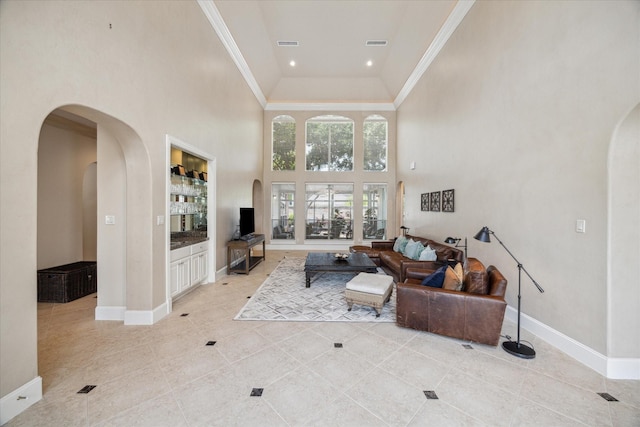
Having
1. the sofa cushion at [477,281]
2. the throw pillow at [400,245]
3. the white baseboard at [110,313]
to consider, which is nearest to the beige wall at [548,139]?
the sofa cushion at [477,281]

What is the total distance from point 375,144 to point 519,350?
7.67 metres

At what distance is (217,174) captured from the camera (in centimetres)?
520

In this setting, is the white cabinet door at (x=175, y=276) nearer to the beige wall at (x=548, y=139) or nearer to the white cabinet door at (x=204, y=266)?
the white cabinet door at (x=204, y=266)

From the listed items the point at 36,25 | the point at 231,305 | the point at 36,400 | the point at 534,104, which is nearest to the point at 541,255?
the point at 534,104

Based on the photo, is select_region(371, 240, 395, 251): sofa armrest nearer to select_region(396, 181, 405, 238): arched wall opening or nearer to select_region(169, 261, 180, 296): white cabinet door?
A: select_region(396, 181, 405, 238): arched wall opening

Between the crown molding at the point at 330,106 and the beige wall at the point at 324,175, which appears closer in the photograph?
the crown molding at the point at 330,106

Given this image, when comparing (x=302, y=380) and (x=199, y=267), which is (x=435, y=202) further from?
(x=199, y=267)

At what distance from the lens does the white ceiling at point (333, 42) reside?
511cm

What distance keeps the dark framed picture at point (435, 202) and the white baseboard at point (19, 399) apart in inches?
240

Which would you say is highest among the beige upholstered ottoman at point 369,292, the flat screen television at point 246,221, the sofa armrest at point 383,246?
the flat screen television at point 246,221

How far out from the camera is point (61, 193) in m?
4.77

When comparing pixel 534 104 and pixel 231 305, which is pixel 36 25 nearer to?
pixel 231 305

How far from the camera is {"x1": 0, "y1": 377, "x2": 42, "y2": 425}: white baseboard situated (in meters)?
1.74

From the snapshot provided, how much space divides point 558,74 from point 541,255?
200 centimetres
